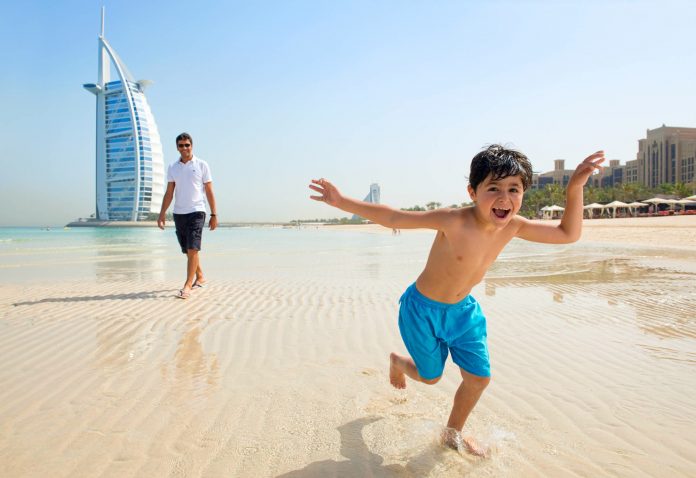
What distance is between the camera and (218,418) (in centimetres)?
256

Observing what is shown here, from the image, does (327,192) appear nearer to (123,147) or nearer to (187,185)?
(187,185)

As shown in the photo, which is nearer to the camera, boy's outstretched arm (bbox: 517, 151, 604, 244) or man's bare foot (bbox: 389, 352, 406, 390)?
boy's outstretched arm (bbox: 517, 151, 604, 244)

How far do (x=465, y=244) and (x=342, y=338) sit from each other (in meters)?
2.28

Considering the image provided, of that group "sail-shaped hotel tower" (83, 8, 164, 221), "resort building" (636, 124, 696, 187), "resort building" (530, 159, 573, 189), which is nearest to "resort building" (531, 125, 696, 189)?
"resort building" (636, 124, 696, 187)

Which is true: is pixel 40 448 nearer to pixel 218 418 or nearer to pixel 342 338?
pixel 218 418

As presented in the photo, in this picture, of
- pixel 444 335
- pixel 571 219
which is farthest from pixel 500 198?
pixel 444 335

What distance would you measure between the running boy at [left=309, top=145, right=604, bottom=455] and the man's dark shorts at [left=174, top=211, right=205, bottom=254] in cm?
479

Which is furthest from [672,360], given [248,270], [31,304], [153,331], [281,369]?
[248,270]

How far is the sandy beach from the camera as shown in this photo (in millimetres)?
2145

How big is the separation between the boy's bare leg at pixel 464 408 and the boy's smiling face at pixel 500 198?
2.61 ft

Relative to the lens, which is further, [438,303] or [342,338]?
[342,338]

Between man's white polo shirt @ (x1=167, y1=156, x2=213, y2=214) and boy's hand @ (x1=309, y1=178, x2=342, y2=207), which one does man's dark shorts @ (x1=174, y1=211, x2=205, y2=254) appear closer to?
man's white polo shirt @ (x1=167, y1=156, x2=213, y2=214)

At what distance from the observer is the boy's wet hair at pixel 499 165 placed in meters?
2.19

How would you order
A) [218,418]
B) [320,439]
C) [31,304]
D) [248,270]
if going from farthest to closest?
[248,270] → [31,304] → [218,418] → [320,439]
